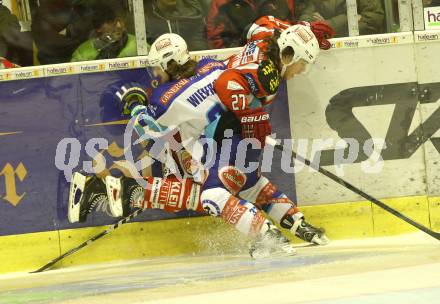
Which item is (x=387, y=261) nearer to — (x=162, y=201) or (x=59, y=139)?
(x=162, y=201)

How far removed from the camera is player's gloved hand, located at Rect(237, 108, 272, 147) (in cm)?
550

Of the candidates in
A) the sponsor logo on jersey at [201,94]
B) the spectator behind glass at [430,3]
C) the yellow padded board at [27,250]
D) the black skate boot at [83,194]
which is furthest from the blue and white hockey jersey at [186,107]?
the spectator behind glass at [430,3]

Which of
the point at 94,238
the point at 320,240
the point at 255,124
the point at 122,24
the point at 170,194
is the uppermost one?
the point at 122,24

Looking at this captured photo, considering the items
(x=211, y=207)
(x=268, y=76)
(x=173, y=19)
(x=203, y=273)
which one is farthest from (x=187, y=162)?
(x=203, y=273)

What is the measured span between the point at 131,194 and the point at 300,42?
145 centimetres

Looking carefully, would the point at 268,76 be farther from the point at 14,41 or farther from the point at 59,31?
the point at 14,41

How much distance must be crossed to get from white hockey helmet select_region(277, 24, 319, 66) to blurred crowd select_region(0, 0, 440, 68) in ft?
1.42

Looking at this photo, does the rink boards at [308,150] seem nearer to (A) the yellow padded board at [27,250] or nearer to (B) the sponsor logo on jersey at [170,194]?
(A) the yellow padded board at [27,250]

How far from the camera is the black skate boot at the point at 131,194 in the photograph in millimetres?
5695

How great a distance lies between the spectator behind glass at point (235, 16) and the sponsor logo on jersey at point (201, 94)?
423 millimetres

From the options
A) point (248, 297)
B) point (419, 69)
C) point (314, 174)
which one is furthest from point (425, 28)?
point (248, 297)

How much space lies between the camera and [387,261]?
455cm

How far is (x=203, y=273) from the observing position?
15.6 feet

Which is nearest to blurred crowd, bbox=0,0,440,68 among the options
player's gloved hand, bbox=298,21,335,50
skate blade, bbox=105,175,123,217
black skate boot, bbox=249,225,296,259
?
player's gloved hand, bbox=298,21,335,50
